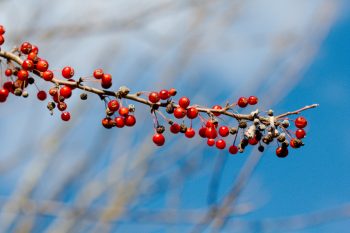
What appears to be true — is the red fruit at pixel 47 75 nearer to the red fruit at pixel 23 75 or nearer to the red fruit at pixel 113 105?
the red fruit at pixel 23 75

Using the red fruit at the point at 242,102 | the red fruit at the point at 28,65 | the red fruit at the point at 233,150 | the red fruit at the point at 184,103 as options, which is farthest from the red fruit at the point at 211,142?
the red fruit at the point at 28,65

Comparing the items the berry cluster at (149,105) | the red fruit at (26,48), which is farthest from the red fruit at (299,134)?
the red fruit at (26,48)

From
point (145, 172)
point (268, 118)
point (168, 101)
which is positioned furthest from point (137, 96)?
point (145, 172)

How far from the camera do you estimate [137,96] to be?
167 centimetres

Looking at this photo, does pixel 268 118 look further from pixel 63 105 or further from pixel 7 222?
pixel 7 222

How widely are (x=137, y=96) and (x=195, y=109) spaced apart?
7.9 inches

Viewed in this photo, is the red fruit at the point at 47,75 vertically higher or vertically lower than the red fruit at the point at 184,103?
higher

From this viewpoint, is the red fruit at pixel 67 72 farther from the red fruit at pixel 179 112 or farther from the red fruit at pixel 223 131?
the red fruit at pixel 223 131

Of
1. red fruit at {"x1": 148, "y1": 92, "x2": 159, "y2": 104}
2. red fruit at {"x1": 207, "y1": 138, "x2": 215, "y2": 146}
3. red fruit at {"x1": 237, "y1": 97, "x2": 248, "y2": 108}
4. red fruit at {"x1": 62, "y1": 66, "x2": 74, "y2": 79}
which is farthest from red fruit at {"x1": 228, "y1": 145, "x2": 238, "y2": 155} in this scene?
red fruit at {"x1": 62, "y1": 66, "x2": 74, "y2": 79}

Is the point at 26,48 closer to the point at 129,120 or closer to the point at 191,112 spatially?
the point at 129,120

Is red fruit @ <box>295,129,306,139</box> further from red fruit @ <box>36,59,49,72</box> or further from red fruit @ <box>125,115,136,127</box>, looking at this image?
red fruit @ <box>36,59,49,72</box>

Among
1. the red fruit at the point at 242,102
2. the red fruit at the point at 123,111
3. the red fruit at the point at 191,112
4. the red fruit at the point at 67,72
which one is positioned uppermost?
the red fruit at the point at 67,72

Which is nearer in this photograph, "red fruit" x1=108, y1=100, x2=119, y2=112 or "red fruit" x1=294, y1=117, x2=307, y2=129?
"red fruit" x1=108, y1=100, x2=119, y2=112

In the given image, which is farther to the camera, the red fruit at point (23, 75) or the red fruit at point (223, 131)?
the red fruit at point (223, 131)
